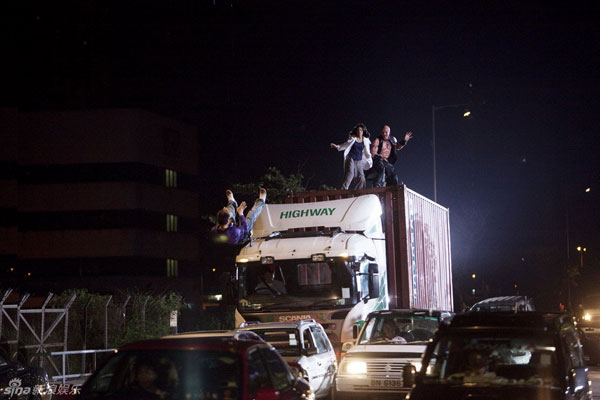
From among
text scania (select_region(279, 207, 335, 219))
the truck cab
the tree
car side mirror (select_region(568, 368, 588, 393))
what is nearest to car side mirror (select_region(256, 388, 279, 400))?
car side mirror (select_region(568, 368, 588, 393))

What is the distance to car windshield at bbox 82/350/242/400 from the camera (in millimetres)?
6676

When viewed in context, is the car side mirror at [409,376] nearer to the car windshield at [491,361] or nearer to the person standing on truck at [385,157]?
the car windshield at [491,361]

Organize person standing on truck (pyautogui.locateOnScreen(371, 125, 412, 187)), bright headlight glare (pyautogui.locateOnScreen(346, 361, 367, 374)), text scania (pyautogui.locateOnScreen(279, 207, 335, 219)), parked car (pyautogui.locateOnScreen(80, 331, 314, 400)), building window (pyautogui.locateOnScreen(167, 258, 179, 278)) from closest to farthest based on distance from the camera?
1. parked car (pyautogui.locateOnScreen(80, 331, 314, 400))
2. bright headlight glare (pyautogui.locateOnScreen(346, 361, 367, 374))
3. text scania (pyautogui.locateOnScreen(279, 207, 335, 219))
4. person standing on truck (pyautogui.locateOnScreen(371, 125, 412, 187))
5. building window (pyautogui.locateOnScreen(167, 258, 179, 278))

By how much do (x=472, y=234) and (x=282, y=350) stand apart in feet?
133

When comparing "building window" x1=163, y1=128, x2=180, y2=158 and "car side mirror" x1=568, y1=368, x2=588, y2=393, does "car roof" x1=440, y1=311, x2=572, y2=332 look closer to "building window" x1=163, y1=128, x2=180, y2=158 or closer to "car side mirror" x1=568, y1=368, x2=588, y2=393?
"car side mirror" x1=568, y1=368, x2=588, y2=393

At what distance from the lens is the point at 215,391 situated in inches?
260

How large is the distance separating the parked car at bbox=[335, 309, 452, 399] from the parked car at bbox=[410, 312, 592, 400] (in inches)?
151

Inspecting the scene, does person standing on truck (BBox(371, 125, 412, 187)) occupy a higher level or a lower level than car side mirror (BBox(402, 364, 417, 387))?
higher

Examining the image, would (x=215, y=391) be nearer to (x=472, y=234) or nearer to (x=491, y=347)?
(x=491, y=347)

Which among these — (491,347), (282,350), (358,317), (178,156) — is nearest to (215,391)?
(491,347)

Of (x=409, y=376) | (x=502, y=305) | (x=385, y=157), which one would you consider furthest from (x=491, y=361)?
(x=502, y=305)

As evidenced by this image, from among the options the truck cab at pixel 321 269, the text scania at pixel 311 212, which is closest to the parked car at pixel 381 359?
the truck cab at pixel 321 269

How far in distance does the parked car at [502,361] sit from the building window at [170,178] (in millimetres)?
60440

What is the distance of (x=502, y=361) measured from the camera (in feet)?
25.5
